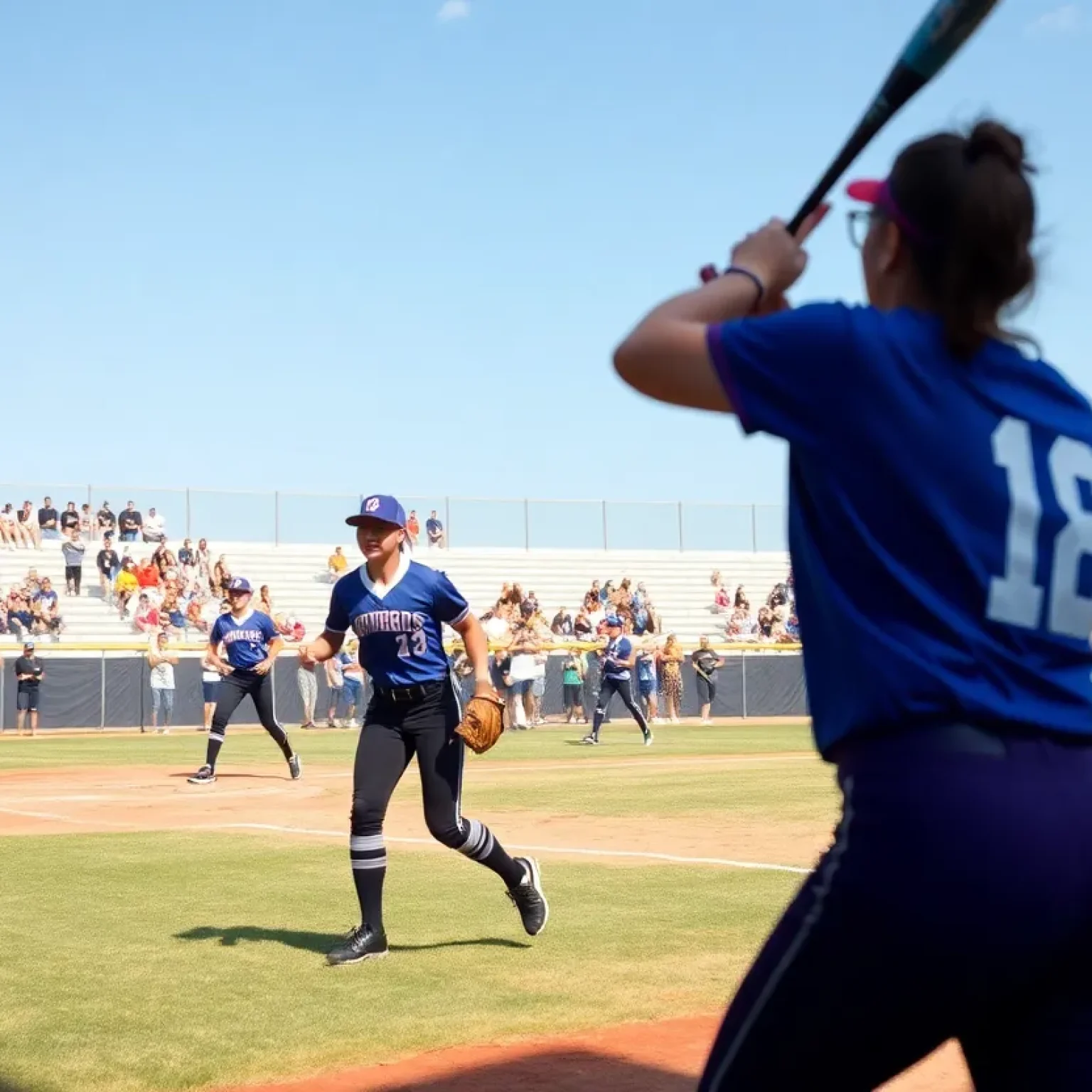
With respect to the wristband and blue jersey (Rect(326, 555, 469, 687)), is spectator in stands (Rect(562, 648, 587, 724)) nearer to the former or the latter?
blue jersey (Rect(326, 555, 469, 687))

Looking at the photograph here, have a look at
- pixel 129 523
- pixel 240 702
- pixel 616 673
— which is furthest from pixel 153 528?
pixel 240 702

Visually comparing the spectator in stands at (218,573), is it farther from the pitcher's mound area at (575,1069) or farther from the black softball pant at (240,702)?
the pitcher's mound area at (575,1069)

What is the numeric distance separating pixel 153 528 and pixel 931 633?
132 feet

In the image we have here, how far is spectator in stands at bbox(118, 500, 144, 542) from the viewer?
40.8 meters

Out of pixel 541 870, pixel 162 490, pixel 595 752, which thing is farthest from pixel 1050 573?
pixel 162 490

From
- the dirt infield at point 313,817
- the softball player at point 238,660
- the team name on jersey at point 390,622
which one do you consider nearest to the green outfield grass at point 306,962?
the dirt infield at point 313,817

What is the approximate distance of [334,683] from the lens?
34.1 meters

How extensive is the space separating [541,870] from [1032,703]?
8394mm

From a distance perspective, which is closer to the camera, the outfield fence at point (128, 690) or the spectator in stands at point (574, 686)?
the outfield fence at point (128, 690)

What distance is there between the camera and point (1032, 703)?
2422 mm

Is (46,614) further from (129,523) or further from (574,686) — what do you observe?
(574,686)

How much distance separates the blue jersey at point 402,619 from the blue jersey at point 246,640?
31.9 ft

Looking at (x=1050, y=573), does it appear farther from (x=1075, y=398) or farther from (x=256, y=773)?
(x=256, y=773)

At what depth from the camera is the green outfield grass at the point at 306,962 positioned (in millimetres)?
5992
